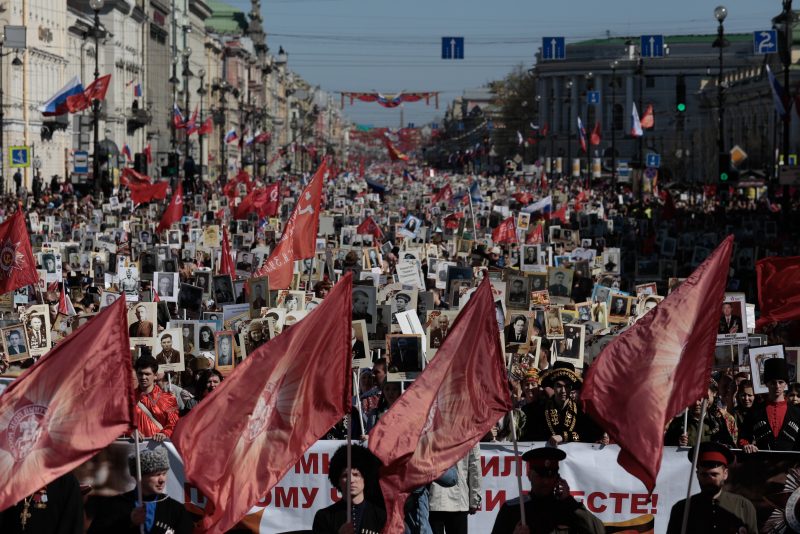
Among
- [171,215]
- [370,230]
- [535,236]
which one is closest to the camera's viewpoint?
[535,236]

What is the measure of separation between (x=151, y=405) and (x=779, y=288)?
5.18 m

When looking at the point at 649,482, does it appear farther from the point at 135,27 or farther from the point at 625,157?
the point at 625,157

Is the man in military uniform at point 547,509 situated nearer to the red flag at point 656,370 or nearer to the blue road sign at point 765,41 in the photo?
the red flag at point 656,370

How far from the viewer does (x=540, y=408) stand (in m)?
10.7

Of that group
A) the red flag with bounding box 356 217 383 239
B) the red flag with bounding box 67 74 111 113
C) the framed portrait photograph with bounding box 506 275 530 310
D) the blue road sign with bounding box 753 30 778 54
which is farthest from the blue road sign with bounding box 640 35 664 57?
the framed portrait photograph with bounding box 506 275 530 310

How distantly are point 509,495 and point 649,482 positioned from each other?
2.71 meters

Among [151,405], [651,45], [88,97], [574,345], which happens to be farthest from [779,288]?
[651,45]

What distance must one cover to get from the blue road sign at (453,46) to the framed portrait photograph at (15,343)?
44512 millimetres

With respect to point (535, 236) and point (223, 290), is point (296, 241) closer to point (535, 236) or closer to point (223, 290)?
point (223, 290)

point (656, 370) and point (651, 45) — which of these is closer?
point (656, 370)

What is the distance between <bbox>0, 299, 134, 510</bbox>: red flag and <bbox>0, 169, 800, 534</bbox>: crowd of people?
1.26 ft

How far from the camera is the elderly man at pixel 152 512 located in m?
7.41

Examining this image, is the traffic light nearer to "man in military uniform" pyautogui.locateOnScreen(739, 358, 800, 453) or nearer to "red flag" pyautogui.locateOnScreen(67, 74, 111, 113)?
"red flag" pyautogui.locateOnScreen(67, 74, 111, 113)

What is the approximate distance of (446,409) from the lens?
7793mm
